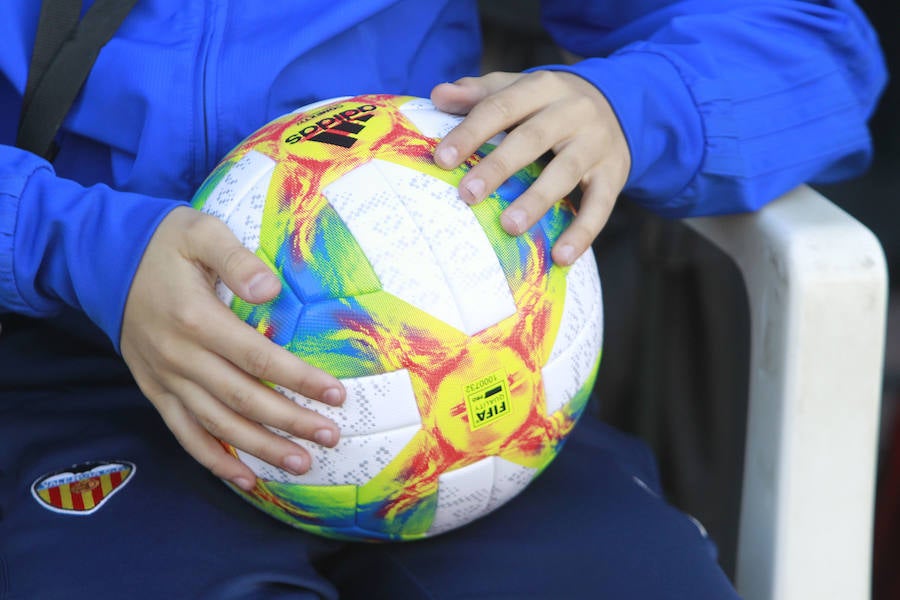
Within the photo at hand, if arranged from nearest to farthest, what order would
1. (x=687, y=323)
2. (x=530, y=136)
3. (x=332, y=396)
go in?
(x=332, y=396) < (x=530, y=136) < (x=687, y=323)

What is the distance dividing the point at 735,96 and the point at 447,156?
384 mm

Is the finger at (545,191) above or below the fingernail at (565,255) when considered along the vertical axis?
above

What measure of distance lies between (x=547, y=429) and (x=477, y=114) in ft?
0.93

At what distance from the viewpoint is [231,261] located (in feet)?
2.60

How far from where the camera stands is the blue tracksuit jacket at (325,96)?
899mm

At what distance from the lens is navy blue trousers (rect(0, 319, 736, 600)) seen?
33.3 inches

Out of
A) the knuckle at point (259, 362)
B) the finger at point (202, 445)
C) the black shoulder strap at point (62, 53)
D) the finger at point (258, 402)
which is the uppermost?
the black shoulder strap at point (62, 53)

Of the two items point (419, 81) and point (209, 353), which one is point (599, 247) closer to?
point (419, 81)

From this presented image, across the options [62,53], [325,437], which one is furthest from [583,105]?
[62,53]

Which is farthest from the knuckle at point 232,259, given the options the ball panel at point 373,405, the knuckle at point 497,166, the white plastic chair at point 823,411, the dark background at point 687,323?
the dark background at point 687,323

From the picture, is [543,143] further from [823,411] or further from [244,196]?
[823,411]

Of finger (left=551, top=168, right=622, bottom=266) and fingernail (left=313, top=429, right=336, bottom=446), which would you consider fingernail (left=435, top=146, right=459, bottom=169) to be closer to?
finger (left=551, top=168, right=622, bottom=266)

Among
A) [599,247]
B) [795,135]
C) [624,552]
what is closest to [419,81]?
[795,135]

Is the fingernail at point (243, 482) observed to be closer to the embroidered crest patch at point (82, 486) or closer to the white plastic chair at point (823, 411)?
the embroidered crest patch at point (82, 486)
